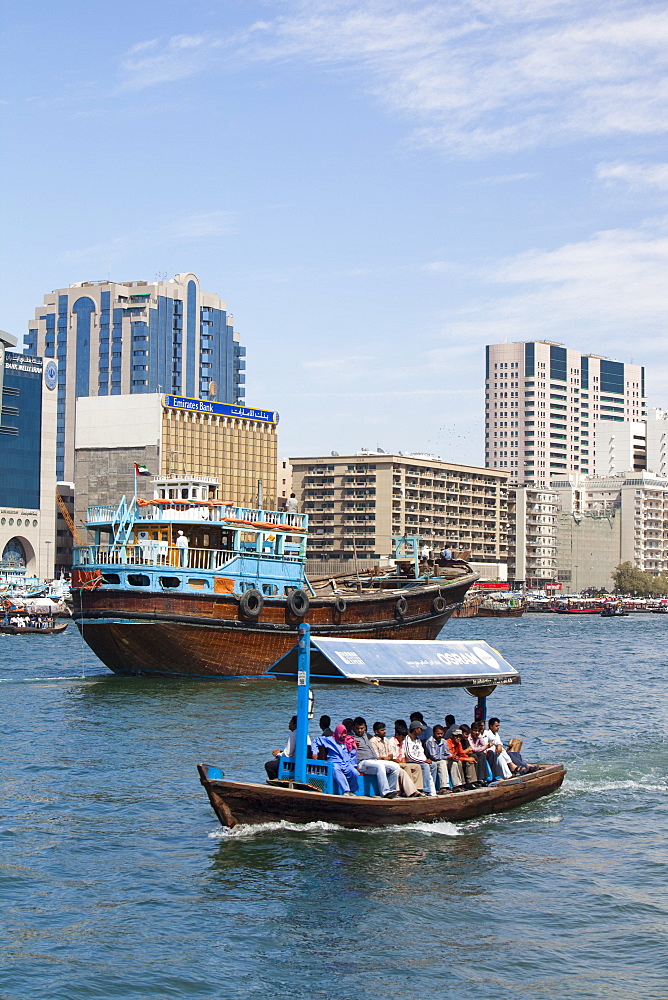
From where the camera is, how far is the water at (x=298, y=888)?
16.6 meters

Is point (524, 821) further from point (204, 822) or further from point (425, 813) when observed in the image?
point (204, 822)

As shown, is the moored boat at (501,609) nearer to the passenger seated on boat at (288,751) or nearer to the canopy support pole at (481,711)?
the canopy support pole at (481,711)

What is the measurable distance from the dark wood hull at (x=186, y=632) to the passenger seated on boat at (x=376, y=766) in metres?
24.9

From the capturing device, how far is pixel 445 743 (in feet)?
81.7

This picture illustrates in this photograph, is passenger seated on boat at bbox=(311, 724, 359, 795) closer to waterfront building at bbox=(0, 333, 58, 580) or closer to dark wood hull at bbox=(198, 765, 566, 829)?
dark wood hull at bbox=(198, 765, 566, 829)

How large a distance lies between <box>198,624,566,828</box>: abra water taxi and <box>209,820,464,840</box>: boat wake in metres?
0.11

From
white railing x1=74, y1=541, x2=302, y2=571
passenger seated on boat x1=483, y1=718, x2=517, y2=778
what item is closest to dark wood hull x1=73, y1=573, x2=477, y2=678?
white railing x1=74, y1=541, x2=302, y2=571

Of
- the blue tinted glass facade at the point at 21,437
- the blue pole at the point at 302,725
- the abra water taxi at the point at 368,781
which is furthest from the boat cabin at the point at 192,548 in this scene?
the blue tinted glass facade at the point at 21,437

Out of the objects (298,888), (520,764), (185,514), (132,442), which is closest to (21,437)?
(132,442)

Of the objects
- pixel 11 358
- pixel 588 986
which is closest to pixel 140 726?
pixel 588 986

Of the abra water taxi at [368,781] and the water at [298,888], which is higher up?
the abra water taxi at [368,781]

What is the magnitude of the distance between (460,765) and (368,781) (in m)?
2.63

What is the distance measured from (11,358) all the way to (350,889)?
487 ft

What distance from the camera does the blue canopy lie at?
78.3 feet
